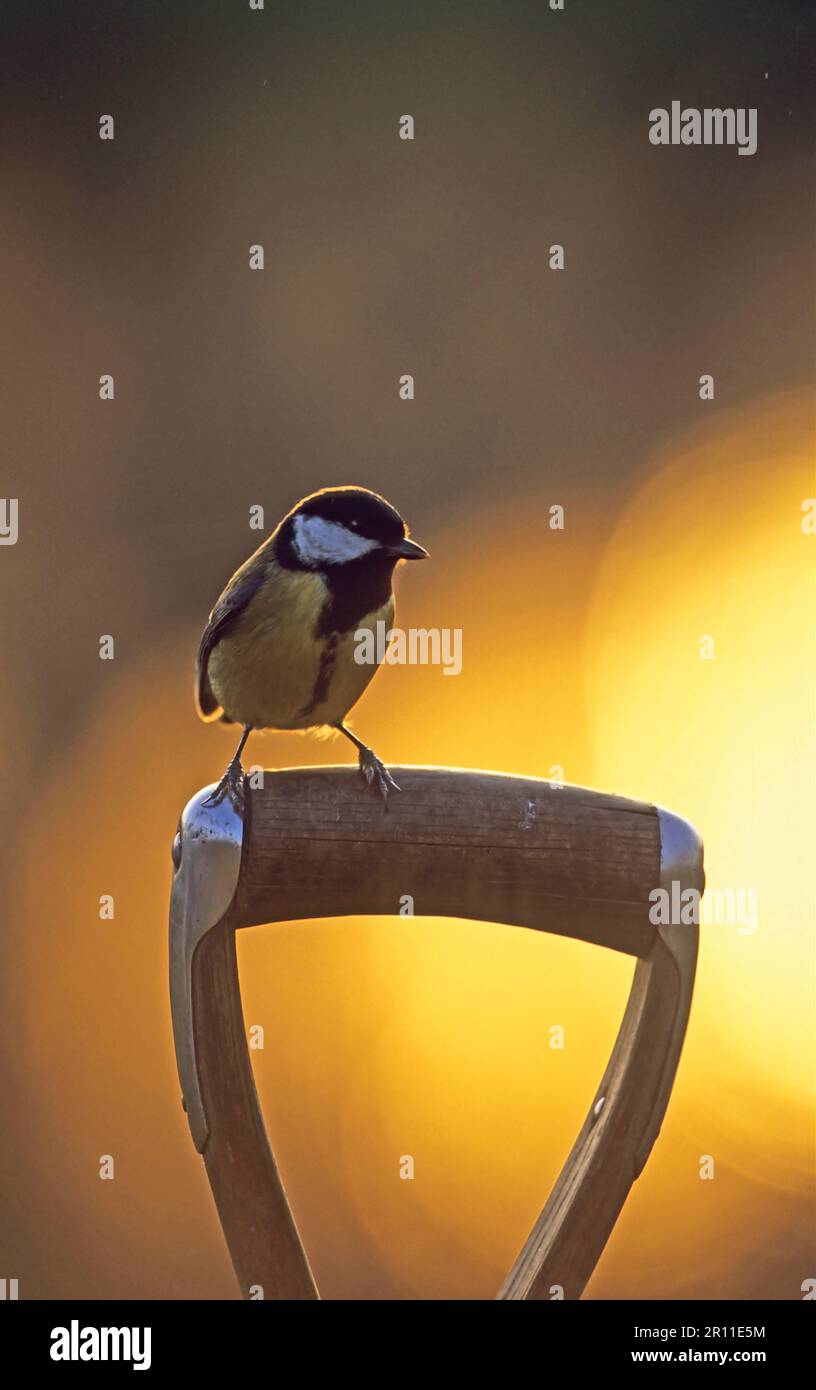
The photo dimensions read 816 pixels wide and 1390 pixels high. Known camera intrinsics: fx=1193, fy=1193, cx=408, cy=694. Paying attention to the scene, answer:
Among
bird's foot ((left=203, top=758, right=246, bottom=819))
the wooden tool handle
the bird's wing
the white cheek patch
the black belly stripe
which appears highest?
the white cheek patch

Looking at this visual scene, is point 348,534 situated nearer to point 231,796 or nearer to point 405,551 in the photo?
point 405,551

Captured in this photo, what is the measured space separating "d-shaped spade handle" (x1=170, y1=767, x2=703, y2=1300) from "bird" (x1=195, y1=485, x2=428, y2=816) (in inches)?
22.2

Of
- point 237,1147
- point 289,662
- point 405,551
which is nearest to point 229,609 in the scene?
point 289,662

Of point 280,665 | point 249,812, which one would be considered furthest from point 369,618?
point 249,812

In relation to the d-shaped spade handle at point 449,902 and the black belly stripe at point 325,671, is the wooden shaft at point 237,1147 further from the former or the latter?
the black belly stripe at point 325,671

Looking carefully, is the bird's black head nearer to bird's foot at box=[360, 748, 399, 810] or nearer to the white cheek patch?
the white cheek patch

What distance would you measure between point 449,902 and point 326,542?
0.72 meters

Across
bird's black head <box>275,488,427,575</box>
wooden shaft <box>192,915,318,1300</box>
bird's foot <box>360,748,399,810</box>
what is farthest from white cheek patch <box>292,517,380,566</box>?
wooden shaft <box>192,915,318,1300</box>

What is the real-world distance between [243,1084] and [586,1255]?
258mm

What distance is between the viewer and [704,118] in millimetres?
2443

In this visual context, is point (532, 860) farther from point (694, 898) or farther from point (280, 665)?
point (280, 665)

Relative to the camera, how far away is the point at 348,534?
4.66 ft

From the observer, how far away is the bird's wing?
1539 millimetres

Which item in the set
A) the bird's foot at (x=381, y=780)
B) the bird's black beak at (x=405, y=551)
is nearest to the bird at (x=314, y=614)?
the bird's black beak at (x=405, y=551)
